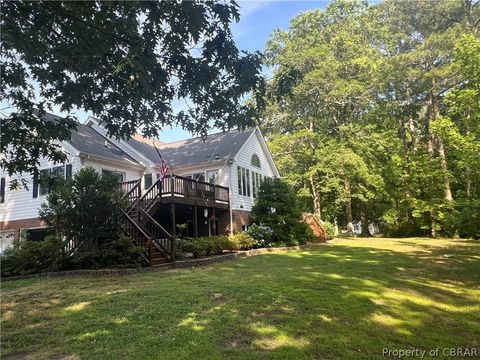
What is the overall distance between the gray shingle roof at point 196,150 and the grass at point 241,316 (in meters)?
12.8

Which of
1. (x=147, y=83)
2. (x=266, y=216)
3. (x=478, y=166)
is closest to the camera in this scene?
(x=147, y=83)

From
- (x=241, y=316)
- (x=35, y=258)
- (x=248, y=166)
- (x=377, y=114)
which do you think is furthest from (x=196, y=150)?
(x=241, y=316)

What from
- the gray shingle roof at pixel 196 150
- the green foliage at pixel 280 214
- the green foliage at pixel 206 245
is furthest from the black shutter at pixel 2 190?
the green foliage at pixel 280 214

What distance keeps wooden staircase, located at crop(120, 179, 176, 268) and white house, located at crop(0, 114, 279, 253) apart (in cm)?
48

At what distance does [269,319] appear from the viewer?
5879mm

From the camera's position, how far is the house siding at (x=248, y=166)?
71.7 ft

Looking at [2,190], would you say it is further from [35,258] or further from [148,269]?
[148,269]

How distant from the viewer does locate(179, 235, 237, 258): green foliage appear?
14969mm

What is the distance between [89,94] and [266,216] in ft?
52.8

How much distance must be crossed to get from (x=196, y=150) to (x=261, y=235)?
7890 millimetres

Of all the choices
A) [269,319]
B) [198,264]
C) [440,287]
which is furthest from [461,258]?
[269,319]

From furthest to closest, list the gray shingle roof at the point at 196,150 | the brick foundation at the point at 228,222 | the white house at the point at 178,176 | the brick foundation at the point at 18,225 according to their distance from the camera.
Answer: the gray shingle roof at the point at 196,150, the brick foundation at the point at 228,222, the brick foundation at the point at 18,225, the white house at the point at 178,176

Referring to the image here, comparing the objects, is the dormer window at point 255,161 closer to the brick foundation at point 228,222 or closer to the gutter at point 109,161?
the brick foundation at point 228,222

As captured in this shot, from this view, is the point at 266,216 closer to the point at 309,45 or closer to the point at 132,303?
the point at 132,303
